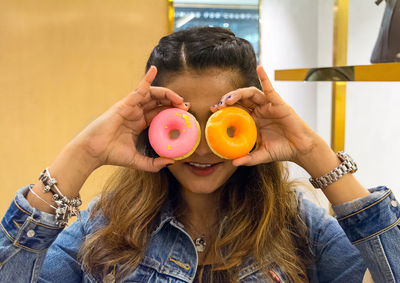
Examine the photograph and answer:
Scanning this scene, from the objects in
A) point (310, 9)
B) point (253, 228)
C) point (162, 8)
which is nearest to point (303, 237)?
point (253, 228)

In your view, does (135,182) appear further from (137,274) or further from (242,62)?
(242,62)

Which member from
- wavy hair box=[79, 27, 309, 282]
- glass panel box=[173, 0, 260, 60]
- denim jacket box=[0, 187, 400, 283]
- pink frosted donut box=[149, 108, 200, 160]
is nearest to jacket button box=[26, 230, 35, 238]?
denim jacket box=[0, 187, 400, 283]

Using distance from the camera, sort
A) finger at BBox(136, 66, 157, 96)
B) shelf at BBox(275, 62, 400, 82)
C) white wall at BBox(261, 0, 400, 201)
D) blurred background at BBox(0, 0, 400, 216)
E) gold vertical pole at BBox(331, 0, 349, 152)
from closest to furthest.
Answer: shelf at BBox(275, 62, 400, 82) → finger at BBox(136, 66, 157, 96) → white wall at BBox(261, 0, 400, 201) → gold vertical pole at BBox(331, 0, 349, 152) → blurred background at BBox(0, 0, 400, 216)

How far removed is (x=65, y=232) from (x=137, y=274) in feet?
0.92

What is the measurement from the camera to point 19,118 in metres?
2.00

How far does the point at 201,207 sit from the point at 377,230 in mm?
462

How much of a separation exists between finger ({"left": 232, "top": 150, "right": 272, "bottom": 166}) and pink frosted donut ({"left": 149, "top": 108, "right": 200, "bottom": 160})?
11 cm

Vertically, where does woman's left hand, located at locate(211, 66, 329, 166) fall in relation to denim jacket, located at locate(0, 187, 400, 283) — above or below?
above

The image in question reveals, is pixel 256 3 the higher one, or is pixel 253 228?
pixel 256 3

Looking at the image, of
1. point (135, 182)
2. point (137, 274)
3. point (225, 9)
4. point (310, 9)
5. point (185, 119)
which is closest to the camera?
point (185, 119)

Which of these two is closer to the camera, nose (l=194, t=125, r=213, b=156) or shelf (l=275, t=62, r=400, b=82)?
shelf (l=275, t=62, r=400, b=82)

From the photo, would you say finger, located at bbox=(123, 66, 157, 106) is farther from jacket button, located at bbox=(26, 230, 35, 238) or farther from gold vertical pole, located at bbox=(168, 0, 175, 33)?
gold vertical pole, located at bbox=(168, 0, 175, 33)

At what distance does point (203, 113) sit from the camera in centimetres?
93

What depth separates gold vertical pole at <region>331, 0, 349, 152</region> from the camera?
1.29 meters
